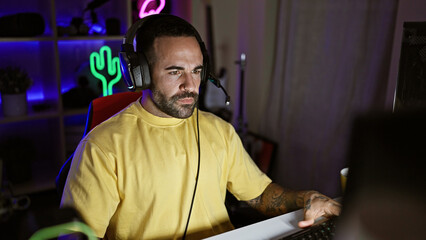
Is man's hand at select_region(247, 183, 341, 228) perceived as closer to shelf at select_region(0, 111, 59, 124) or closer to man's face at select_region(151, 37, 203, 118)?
man's face at select_region(151, 37, 203, 118)

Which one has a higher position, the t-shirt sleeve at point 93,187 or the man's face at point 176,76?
the man's face at point 176,76

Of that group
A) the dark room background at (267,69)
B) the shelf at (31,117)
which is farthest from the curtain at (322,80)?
the shelf at (31,117)

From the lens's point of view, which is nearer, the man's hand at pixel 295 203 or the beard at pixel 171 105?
the man's hand at pixel 295 203

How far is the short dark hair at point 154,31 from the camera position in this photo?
1.06 m

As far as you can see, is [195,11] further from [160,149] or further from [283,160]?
[160,149]

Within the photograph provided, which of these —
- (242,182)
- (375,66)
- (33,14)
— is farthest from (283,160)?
(33,14)

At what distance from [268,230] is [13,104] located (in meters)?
1.91

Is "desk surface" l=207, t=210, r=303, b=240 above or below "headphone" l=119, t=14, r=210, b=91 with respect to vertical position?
below

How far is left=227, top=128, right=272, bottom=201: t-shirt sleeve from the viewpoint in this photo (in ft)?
3.88

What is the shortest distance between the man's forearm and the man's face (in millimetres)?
363

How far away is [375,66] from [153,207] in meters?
1.27

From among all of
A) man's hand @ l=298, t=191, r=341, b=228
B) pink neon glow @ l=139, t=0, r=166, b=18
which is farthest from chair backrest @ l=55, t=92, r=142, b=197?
pink neon glow @ l=139, t=0, r=166, b=18

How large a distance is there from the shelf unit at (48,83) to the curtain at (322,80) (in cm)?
109

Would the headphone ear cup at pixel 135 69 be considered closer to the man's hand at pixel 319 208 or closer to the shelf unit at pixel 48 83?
the man's hand at pixel 319 208
